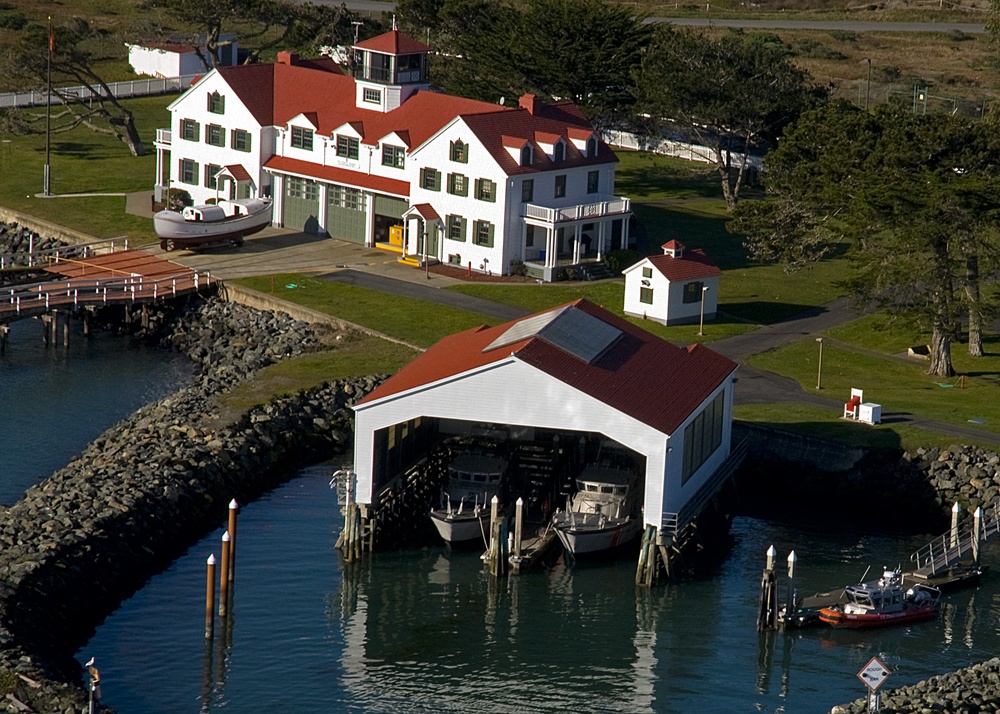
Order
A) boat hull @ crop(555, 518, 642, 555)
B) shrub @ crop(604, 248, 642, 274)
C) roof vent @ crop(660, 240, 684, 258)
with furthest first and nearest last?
1. shrub @ crop(604, 248, 642, 274)
2. roof vent @ crop(660, 240, 684, 258)
3. boat hull @ crop(555, 518, 642, 555)

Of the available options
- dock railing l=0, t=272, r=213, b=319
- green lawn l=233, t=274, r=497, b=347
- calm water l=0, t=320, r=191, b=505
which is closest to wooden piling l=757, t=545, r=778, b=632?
calm water l=0, t=320, r=191, b=505

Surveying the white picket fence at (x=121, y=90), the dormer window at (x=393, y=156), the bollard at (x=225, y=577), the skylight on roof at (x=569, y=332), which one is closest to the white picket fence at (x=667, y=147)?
the dormer window at (x=393, y=156)

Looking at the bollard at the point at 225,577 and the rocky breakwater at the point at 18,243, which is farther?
the rocky breakwater at the point at 18,243

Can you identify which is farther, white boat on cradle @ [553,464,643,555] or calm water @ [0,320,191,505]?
calm water @ [0,320,191,505]

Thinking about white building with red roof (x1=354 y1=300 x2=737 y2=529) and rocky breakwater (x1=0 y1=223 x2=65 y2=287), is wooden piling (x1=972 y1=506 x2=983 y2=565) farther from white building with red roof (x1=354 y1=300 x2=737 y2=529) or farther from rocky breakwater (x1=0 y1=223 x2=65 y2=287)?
rocky breakwater (x1=0 y1=223 x2=65 y2=287)

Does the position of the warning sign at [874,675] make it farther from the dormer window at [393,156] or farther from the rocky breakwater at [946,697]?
the dormer window at [393,156]

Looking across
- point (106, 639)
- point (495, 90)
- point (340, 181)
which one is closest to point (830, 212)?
point (340, 181)
